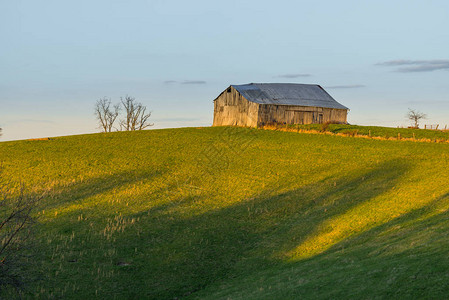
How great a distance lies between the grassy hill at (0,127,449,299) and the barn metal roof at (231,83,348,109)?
916 inches

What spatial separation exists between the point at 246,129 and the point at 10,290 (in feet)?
164

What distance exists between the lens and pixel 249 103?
72.6 m

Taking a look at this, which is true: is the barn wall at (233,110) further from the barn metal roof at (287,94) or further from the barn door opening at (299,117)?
the barn door opening at (299,117)

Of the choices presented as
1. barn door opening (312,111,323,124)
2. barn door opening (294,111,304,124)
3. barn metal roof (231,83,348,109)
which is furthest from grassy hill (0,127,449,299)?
barn door opening (312,111,323,124)

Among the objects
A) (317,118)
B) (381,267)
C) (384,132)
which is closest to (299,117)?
(317,118)

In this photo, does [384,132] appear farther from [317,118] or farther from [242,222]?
[242,222]

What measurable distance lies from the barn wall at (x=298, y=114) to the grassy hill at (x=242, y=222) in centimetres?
2041

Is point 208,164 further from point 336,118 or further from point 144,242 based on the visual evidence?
point 336,118

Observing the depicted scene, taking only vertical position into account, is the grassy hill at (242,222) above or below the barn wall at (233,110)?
below

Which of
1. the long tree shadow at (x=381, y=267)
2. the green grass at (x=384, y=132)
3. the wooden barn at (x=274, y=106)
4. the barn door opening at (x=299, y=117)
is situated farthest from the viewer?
the barn door opening at (x=299, y=117)

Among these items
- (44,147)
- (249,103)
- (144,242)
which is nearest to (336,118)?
(249,103)

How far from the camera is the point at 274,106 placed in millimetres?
73062

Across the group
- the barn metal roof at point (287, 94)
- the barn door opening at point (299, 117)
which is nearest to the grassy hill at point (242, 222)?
the barn metal roof at point (287, 94)

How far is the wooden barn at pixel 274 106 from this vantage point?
72.6 m
